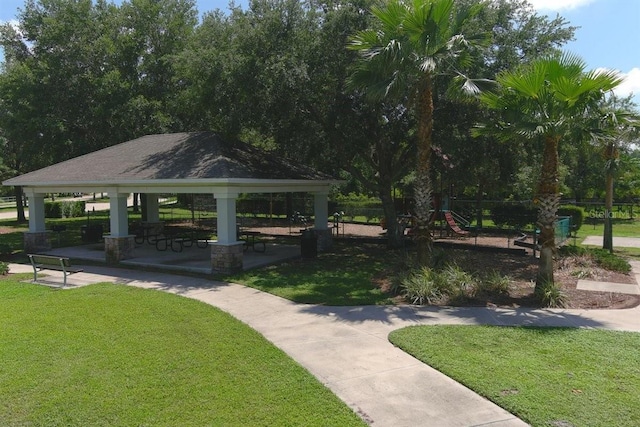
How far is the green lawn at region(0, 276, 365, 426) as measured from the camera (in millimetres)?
5207

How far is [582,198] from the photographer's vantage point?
38281mm

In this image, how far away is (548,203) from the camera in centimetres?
1041

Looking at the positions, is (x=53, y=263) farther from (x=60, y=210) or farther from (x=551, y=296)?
(x=60, y=210)

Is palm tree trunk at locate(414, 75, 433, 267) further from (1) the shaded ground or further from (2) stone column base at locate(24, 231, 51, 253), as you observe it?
(2) stone column base at locate(24, 231, 51, 253)

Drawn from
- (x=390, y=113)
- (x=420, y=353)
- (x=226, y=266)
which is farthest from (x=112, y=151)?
(x=420, y=353)

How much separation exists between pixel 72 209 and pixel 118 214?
76.9 feet

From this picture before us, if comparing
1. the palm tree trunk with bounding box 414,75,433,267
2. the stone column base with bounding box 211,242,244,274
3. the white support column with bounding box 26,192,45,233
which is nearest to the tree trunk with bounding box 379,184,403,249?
the palm tree trunk with bounding box 414,75,433,267

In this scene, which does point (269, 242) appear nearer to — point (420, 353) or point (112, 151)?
point (112, 151)

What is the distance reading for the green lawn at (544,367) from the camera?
17.3 ft

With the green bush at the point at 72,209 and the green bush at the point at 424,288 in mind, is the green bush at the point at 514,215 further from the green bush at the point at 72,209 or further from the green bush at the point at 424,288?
the green bush at the point at 72,209

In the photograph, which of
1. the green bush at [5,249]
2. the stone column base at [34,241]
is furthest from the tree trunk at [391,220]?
the green bush at [5,249]

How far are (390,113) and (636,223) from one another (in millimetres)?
22652

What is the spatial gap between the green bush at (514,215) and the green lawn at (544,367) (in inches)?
601

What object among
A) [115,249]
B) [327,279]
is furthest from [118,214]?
[327,279]
